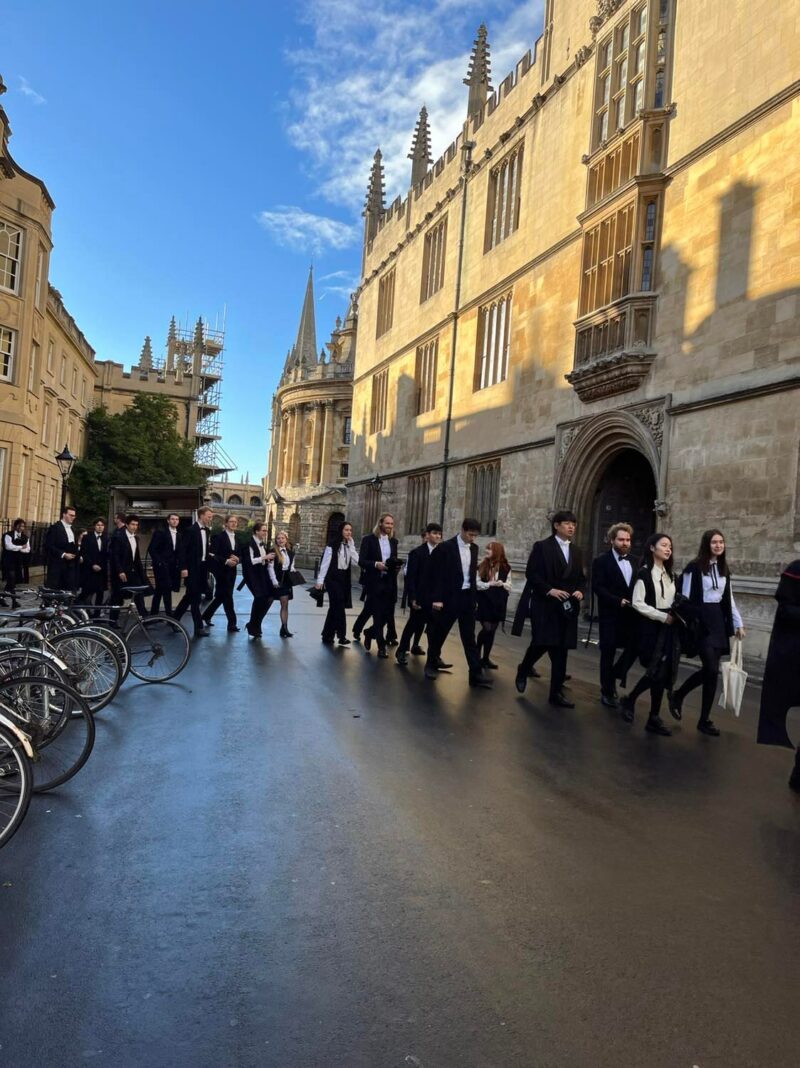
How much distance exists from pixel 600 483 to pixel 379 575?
24.3 ft

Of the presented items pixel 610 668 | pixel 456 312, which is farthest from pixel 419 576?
pixel 456 312

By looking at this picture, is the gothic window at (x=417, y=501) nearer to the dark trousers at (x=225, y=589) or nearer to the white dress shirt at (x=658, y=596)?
the dark trousers at (x=225, y=589)

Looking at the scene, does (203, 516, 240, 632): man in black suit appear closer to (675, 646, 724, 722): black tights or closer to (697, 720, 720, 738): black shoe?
(675, 646, 724, 722): black tights

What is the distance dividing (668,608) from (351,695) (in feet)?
10.0

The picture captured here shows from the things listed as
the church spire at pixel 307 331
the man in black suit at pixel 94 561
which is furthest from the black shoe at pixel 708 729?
the church spire at pixel 307 331

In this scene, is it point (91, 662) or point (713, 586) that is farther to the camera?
point (713, 586)

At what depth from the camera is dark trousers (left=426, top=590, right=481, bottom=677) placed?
9281mm

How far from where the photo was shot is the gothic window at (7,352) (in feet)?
80.4

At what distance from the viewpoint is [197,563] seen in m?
12.8

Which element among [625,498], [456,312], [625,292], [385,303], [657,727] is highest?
[385,303]

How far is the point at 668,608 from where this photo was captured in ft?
24.3

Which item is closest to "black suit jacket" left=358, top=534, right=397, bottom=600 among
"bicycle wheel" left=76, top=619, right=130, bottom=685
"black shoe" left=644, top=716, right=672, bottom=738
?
"bicycle wheel" left=76, top=619, right=130, bottom=685

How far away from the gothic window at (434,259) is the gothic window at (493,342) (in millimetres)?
4261

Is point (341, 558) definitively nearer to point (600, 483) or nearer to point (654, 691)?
point (654, 691)
